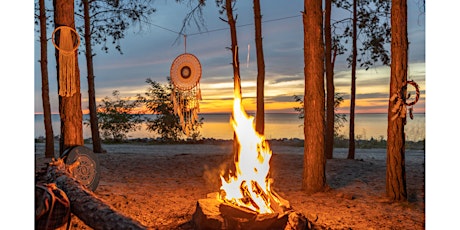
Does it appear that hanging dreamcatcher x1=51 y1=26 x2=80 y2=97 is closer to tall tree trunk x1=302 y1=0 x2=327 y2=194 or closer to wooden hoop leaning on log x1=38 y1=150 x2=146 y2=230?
wooden hoop leaning on log x1=38 y1=150 x2=146 y2=230

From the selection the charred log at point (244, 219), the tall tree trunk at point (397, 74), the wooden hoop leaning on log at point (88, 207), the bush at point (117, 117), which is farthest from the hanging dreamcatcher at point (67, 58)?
the bush at point (117, 117)

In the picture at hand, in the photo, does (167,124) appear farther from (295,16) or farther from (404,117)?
(404,117)

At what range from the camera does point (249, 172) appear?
13.1 feet

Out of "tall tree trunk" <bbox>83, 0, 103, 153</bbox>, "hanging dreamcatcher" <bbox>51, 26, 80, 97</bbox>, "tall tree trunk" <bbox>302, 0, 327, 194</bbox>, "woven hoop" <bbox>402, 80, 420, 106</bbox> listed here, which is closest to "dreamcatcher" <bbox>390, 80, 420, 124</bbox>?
"woven hoop" <bbox>402, 80, 420, 106</bbox>

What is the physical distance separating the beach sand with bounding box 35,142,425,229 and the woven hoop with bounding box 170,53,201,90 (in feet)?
5.11

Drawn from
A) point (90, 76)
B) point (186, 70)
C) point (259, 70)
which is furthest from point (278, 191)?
point (90, 76)

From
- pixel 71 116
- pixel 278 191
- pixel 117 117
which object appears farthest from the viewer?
pixel 117 117

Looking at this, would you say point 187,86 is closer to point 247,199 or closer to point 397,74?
point 397,74

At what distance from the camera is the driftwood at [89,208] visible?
3211mm

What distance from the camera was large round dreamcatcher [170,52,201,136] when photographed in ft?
22.9

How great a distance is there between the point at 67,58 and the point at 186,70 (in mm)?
2416

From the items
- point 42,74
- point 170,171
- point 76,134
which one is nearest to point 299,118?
point 170,171

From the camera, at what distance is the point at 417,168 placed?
790cm

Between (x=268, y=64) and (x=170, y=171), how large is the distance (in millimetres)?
2797
